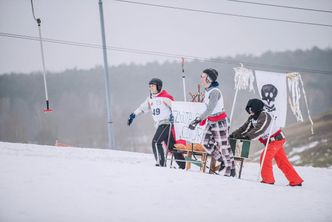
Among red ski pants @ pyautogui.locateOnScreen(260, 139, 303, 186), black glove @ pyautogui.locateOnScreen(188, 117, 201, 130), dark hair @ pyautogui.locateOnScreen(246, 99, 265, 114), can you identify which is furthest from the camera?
black glove @ pyautogui.locateOnScreen(188, 117, 201, 130)

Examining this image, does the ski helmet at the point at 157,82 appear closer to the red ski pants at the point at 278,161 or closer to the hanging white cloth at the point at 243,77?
the hanging white cloth at the point at 243,77

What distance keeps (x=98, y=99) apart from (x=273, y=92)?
105m

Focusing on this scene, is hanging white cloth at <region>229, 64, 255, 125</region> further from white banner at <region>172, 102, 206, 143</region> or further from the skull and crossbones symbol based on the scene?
white banner at <region>172, 102, 206, 143</region>

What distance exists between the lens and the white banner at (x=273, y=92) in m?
9.52

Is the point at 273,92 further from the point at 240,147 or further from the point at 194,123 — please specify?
the point at 194,123

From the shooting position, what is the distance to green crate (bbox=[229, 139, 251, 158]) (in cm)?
959

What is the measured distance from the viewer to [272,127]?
930cm

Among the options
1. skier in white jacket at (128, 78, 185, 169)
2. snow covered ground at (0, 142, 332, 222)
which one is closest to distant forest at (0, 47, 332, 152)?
skier in white jacket at (128, 78, 185, 169)

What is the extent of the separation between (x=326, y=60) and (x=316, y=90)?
40.4 m

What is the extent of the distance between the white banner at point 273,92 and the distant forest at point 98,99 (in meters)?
64.3

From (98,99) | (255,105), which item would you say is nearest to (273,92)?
(255,105)

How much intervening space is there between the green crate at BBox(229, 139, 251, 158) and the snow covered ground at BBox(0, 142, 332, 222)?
0.99 meters

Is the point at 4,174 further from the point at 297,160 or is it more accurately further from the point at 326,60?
the point at 297,160

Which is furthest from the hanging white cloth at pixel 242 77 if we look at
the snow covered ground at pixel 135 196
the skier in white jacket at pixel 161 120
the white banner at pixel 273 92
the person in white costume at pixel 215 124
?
the snow covered ground at pixel 135 196
